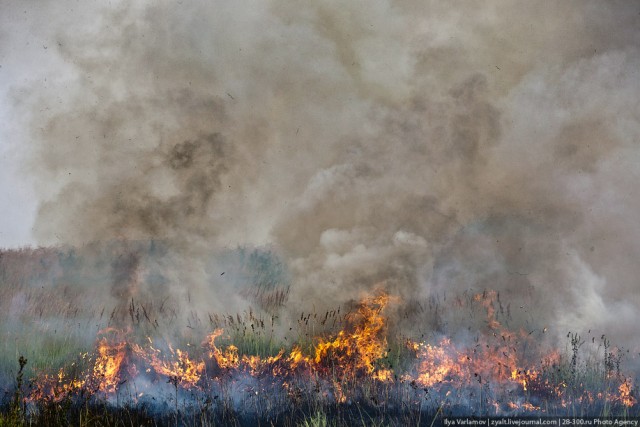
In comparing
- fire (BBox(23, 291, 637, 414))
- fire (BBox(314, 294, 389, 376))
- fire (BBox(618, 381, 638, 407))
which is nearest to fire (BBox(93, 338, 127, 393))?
fire (BBox(23, 291, 637, 414))

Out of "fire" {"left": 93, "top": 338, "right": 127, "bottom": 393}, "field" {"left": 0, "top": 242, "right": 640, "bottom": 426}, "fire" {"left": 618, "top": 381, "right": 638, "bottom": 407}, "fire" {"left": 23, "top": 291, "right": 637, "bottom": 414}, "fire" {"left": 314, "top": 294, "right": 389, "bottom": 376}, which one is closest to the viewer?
"field" {"left": 0, "top": 242, "right": 640, "bottom": 426}

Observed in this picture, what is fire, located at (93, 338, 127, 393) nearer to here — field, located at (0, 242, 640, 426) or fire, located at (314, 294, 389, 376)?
field, located at (0, 242, 640, 426)

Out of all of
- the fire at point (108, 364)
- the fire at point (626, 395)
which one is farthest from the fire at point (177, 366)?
the fire at point (626, 395)

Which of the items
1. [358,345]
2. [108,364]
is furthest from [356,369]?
[108,364]

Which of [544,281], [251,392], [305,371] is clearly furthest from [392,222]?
[251,392]

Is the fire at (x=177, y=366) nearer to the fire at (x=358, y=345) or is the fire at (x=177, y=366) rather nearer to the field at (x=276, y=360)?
the field at (x=276, y=360)

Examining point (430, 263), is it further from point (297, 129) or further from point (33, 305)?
point (33, 305)

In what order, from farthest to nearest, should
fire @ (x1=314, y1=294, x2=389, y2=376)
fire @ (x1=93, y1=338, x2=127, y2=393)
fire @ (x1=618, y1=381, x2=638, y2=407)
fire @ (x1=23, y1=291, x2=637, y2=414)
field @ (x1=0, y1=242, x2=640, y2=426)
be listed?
fire @ (x1=314, y1=294, x2=389, y2=376), fire @ (x1=93, y1=338, x2=127, y2=393), fire @ (x1=23, y1=291, x2=637, y2=414), fire @ (x1=618, y1=381, x2=638, y2=407), field @ (x1=0, y1=242, x2=640, y2=426)

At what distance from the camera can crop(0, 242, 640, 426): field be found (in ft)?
26.0

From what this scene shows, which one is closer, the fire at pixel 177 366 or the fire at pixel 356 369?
the fire at pixel 356 369

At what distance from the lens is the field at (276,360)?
792 cm

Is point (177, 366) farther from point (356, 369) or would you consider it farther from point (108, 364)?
point (356, 369)

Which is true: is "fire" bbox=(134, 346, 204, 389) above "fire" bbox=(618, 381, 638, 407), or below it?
above

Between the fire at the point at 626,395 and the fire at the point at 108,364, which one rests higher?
the fire at the point at 108,364
